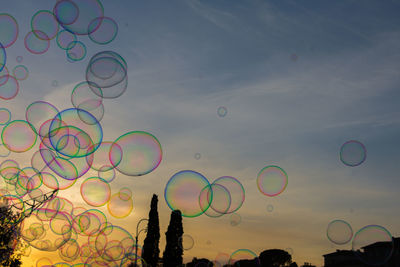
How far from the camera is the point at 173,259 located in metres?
33.2

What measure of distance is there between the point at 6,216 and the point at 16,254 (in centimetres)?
561

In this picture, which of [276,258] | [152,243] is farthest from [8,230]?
[276,258]

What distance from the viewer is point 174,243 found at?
33781mm

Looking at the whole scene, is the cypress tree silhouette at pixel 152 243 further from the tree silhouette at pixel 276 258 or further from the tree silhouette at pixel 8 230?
the tree silhouette at pixel 276 258

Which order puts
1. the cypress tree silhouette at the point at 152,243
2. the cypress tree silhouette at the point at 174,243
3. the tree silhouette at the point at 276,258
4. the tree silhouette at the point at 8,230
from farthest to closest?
the tree silhouette at the point at 276,258, the cypress tree silhouette at the point at 152,243, the cypress tree silhouette at the point at 174,243, the tree silhouette at the point at 8,230

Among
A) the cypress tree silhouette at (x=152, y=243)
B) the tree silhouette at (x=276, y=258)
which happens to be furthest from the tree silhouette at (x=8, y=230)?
the tree silhouette at (x=276, y=258)

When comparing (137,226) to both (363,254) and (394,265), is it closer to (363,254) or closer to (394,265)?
(363,254)

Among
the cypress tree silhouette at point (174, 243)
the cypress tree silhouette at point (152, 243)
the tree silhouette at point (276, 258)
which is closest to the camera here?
the cypress tree silhouette at point (174, 243)

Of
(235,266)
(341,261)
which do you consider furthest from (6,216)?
(341,261)

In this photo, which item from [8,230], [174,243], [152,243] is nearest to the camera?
[8,230]

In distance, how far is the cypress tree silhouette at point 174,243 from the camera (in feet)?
109

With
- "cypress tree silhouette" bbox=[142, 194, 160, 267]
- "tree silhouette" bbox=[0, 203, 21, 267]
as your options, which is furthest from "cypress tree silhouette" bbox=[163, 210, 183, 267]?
"tree silhouette" bbox=[0, 203, 21, 267]

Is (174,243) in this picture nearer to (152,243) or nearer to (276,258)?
(152,243)

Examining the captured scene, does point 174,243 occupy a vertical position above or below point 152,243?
above
